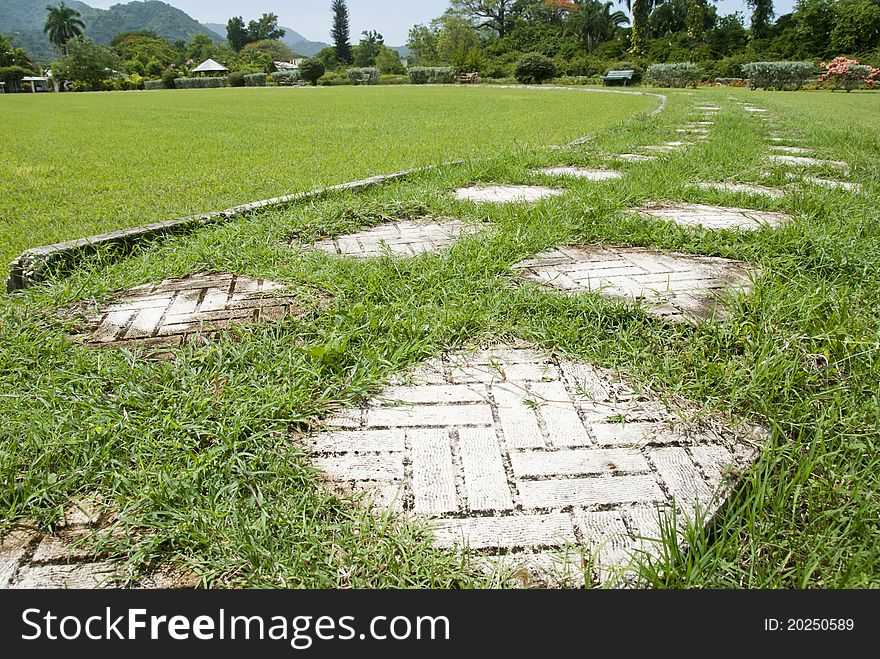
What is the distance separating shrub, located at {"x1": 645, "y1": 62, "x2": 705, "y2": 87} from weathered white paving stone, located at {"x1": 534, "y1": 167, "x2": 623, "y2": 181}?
2859 centimetres

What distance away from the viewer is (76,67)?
153 ft

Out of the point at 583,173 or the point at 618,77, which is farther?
the point at 618,77

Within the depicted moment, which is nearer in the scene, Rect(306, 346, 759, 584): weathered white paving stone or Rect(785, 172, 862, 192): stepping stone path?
Rect(306, 346, 759, 584): weathered white paving stone

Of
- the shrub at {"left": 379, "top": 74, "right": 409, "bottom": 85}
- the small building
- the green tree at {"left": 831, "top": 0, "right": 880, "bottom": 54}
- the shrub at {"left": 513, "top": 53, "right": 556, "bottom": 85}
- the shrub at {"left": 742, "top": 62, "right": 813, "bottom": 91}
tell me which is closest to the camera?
the shrub at {"left": 742, "top": 62, "right": 813, "bottom": 91}

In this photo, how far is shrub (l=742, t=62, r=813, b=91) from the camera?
2544cm

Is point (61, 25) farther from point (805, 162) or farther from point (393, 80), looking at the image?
point (805, 162)

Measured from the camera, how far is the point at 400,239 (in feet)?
11.3

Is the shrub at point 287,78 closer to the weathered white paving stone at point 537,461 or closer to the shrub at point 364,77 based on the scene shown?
the shrub at point 364,77

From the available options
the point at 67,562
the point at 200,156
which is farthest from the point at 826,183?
the point at 200,156

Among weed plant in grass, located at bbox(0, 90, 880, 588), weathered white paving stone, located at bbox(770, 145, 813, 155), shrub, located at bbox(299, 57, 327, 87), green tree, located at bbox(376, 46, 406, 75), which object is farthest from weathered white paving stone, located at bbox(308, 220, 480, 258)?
green tree, located at bbox(376, 46, 406, 75)

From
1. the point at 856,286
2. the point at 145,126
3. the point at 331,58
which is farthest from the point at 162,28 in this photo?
the point at 856,286

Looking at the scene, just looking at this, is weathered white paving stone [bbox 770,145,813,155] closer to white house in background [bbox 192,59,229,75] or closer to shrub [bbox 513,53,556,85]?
shrub [bbox 513,53,556,85]

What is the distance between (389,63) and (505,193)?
5786cm

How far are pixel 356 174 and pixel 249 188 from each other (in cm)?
102
